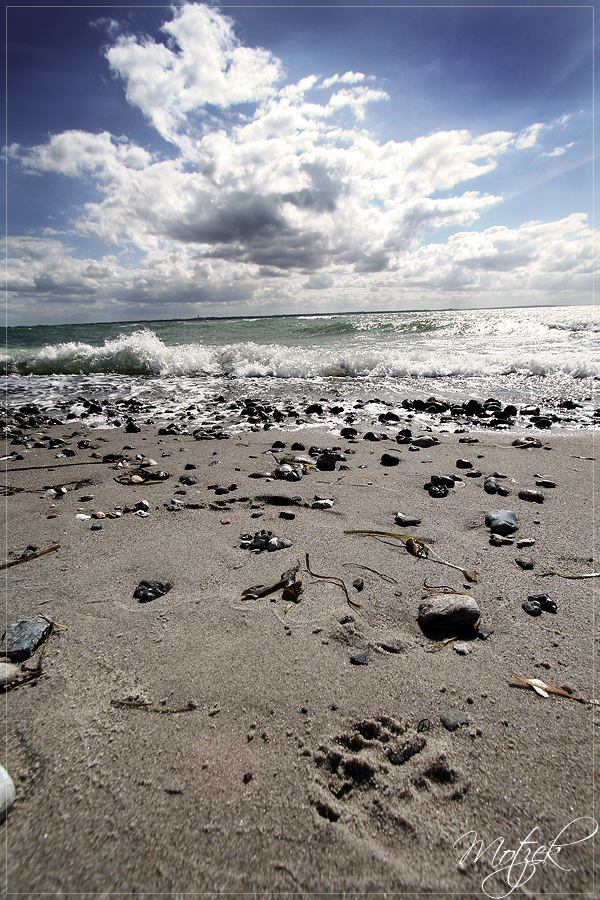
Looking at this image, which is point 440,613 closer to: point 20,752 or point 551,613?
point 551,613

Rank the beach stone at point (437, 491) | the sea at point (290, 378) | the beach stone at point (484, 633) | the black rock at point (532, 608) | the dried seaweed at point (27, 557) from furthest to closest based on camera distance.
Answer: the sea at point (290, 378) → the beach stone at point (437, 491) → the dried seaweed at point (27, 557) → the black rock at point (532, 608) → the beach stone at point (484, 633)

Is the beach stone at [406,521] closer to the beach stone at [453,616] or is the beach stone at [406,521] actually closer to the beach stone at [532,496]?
the beach stone at [453,616]

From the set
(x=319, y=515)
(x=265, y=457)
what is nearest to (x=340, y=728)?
(x=319, y=515)

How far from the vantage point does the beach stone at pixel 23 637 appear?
1524 millimetres

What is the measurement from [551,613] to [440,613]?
0.56 m

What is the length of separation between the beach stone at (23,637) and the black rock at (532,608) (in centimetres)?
215

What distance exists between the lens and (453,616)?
167 cm

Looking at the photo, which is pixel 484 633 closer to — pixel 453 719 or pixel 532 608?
pixel 532 608

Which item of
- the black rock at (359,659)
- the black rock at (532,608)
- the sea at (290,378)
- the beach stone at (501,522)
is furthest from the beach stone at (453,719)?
the sea at (290,378)

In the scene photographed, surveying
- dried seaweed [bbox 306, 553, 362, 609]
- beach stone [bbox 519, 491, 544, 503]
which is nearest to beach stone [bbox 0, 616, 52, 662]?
dried seaweed [bbox 306, 553, 362, 609]

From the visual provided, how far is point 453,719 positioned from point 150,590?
4.71 feet

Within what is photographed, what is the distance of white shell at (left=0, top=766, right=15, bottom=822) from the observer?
3.31 ft

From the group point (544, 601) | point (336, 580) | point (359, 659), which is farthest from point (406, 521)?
point (359, 659)

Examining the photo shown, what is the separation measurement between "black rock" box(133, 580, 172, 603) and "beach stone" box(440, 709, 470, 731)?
135 cm
